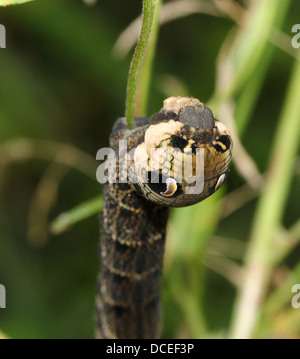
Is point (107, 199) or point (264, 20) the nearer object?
point (107, 199)

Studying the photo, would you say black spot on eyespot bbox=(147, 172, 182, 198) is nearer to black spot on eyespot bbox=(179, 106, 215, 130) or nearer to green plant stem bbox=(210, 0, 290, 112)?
black spot on eyespot bbox=(179, 106, 215, 130)

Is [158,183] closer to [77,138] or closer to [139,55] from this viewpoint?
[139,55]

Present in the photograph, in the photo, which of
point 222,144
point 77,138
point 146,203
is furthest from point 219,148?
point 77,138

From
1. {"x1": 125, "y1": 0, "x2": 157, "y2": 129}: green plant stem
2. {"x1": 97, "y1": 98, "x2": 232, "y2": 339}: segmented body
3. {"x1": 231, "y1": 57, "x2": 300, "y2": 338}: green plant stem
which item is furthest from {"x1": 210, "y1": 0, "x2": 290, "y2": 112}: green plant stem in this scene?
{"x1": 125, "y1": 0, "x2": 157, "y2": 129}: green plant stem

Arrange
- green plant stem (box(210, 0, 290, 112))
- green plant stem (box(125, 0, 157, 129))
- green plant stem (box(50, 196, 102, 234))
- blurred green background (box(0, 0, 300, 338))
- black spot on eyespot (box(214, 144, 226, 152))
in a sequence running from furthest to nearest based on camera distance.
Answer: blurred green background (box(0, 0, 300, 338))
green plant stem (box(210, 0, 290, 112))
green plant stem (box(50, 196, 102, 234))
black spot on eyespot (box(214, 144, 226, 152))
green plant stem (box(125, 0, 157, 129))

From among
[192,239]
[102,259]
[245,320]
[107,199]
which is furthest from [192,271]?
[107,199]
